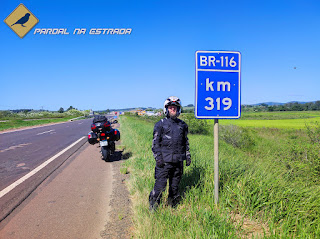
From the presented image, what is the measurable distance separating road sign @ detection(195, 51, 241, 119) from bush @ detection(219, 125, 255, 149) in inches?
727

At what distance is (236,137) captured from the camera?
21.3 meters

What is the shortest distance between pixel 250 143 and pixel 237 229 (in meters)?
20.1

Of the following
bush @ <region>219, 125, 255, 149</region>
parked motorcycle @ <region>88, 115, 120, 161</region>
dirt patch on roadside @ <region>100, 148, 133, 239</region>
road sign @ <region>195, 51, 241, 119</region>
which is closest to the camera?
dirt patch on roadside @ <region>100, 148, 133, 239</region>

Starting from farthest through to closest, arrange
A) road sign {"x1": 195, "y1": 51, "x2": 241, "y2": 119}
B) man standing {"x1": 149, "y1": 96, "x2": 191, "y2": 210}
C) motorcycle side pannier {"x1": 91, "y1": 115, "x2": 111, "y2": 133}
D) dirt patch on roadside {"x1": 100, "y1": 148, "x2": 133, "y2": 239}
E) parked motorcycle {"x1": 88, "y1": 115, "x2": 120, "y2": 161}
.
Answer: motorcycle side pannier {"x1": 91, "y1": 115, "x2": 111, "y2": 133} → parked motorcycle {"x1": 88, "y1": 115, "x2": 120, "y2": 161} → man standing {"x1": 149, "y1": 96, "x2": 191, "y2": 210} → road sign {"x1": 195, "y1": 51, "x2": 241, "y2": 119} → dirt patch on roadside {"x1": 100, "y1": 148, "x2": 133, "y2": 239}

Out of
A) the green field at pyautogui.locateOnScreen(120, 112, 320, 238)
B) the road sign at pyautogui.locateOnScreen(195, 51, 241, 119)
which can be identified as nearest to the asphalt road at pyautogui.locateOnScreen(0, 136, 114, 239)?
the green field at pyautogui.locateOnScreen(120, 112, 320, 238)

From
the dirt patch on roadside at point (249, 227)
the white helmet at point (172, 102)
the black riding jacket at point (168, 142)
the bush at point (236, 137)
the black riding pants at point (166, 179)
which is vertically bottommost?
the bush at point (236, 137)

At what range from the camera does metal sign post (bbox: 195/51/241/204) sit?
3270mm

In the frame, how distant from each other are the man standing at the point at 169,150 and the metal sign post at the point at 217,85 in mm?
397

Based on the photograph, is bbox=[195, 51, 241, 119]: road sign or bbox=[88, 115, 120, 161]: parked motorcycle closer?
bbox=[195, 51, 241, 119]: road sign

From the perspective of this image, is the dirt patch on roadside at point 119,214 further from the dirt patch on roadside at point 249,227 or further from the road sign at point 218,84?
the road sign at point 218,84

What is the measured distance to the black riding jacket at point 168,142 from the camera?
11.1 ft

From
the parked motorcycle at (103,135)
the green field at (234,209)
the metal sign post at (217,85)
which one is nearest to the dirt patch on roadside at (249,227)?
→ the green field at (234,209)

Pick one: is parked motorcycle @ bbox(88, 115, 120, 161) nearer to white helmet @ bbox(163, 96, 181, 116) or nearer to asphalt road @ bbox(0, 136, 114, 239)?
asphalt road @ bbox(0, 136, 114, 239)

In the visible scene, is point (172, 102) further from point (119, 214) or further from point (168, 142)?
point (119, 214)
